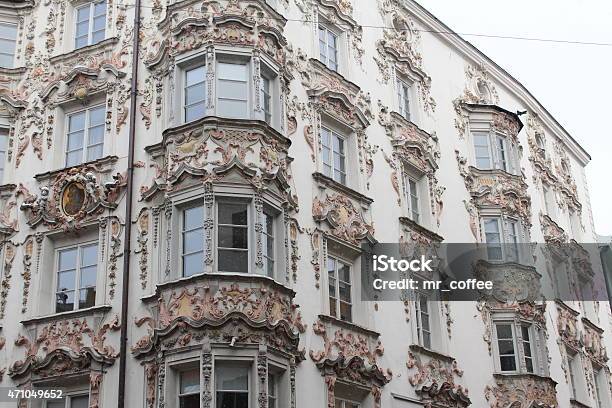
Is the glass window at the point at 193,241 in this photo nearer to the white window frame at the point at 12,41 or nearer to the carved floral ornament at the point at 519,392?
the white window frame at the point at 12,41

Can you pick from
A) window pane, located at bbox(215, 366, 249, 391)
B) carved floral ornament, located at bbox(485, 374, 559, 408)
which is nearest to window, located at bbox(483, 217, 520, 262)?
carved floral ornament, located at bbox(485, 374, 559, 408)

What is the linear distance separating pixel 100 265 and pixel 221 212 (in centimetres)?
340

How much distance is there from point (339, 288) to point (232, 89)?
19.5 feet

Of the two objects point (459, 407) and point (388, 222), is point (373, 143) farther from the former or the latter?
point (459, 407)

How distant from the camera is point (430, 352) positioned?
25.2m

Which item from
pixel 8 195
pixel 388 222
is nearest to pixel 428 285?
pixel 388 222

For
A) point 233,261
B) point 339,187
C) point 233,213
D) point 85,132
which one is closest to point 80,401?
point 233,261

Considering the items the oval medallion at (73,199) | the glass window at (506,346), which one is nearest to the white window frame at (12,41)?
the oval medallion at (73,199)

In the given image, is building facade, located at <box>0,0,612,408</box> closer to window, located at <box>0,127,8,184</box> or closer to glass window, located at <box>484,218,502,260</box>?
window, located at <box>0,127,8,184</box>

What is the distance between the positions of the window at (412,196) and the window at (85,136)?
32.1 ft

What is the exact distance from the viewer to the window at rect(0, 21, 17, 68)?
2536cm

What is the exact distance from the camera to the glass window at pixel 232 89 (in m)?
21.7

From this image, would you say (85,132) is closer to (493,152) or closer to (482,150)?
(482,150)

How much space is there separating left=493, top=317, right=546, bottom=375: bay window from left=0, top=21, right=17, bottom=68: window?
1745cm
